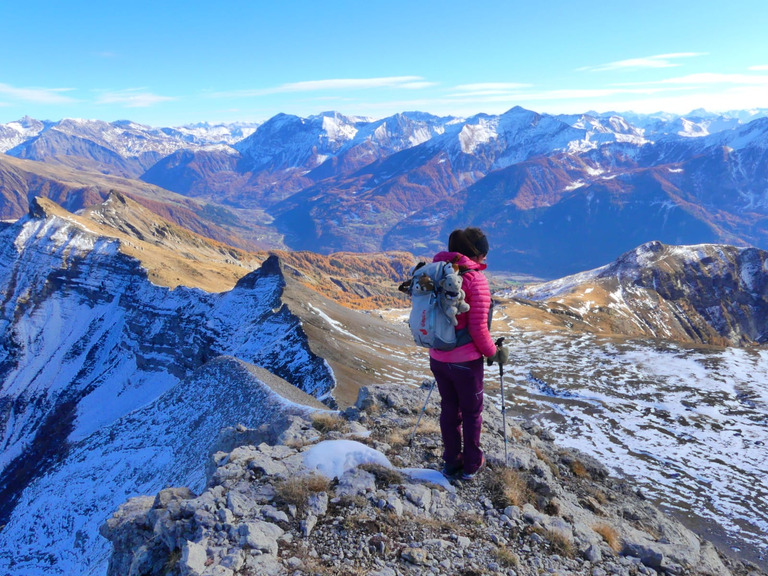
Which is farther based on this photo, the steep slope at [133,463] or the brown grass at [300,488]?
the steep slope at [133,463]

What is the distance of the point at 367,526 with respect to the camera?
8.59 m

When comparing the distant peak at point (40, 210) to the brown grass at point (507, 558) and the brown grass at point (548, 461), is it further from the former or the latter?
the brown grass at point (507, 558)

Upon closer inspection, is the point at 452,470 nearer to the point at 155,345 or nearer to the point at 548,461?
the point at 548,461

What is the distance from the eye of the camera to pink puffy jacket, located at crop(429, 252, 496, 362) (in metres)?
9.16

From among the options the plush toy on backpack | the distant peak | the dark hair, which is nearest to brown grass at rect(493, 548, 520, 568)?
the plush toy on backpack

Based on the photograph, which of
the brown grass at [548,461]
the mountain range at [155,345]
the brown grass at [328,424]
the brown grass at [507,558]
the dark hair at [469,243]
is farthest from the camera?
the mountain range at [155,345]

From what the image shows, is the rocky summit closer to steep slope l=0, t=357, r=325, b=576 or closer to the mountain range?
steep slope l=0, t=357, r=325, b=576

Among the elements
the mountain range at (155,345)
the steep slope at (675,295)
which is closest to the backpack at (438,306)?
the mountain range at (155,345)

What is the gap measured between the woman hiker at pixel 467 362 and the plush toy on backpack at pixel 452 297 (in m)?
0.32

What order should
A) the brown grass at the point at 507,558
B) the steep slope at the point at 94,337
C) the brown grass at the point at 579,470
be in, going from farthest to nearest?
the steep slope at the point at 94,337, the brown grass at the point at 579,470, the brown grass at the point at 507,558

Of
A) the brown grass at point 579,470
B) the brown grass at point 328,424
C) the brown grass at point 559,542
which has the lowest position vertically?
the brown grass at point 579,470

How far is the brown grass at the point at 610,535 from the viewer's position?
9.89 m

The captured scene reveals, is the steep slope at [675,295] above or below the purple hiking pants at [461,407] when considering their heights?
below

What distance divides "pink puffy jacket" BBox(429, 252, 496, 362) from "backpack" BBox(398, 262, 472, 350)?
0.19m
